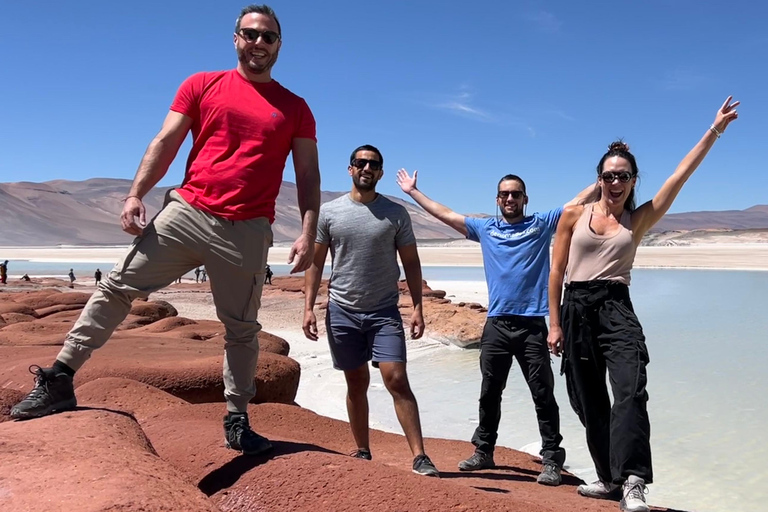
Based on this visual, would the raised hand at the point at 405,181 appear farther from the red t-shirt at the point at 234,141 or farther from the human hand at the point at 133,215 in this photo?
the human hand at the point at 133,215

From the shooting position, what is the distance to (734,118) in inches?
128

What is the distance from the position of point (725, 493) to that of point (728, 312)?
1201cm

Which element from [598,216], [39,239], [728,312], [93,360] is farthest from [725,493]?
[39,239]

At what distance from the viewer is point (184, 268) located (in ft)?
9.06

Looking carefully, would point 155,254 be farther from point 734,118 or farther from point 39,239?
point 39,239

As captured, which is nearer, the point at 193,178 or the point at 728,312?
the point at 193,178

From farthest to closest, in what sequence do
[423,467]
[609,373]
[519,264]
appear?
[519,264], [423,467], [609,373]

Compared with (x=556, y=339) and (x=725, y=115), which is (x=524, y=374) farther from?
(x=725, y=115)

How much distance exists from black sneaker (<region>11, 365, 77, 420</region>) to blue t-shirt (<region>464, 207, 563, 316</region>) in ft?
7.03

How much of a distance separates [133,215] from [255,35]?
2.68 feet

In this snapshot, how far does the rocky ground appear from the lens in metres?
2.16

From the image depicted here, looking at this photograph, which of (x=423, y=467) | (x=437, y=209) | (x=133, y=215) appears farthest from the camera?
(x=437, y=209)

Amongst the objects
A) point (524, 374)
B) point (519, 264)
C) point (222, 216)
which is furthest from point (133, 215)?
point (524, 374)

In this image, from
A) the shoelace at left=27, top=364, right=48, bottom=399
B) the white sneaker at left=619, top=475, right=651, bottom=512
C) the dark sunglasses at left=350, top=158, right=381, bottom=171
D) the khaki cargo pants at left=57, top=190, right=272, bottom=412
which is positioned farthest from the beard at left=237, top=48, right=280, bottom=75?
the white sneaker at left=619, top=475, right=651, bottom=512
